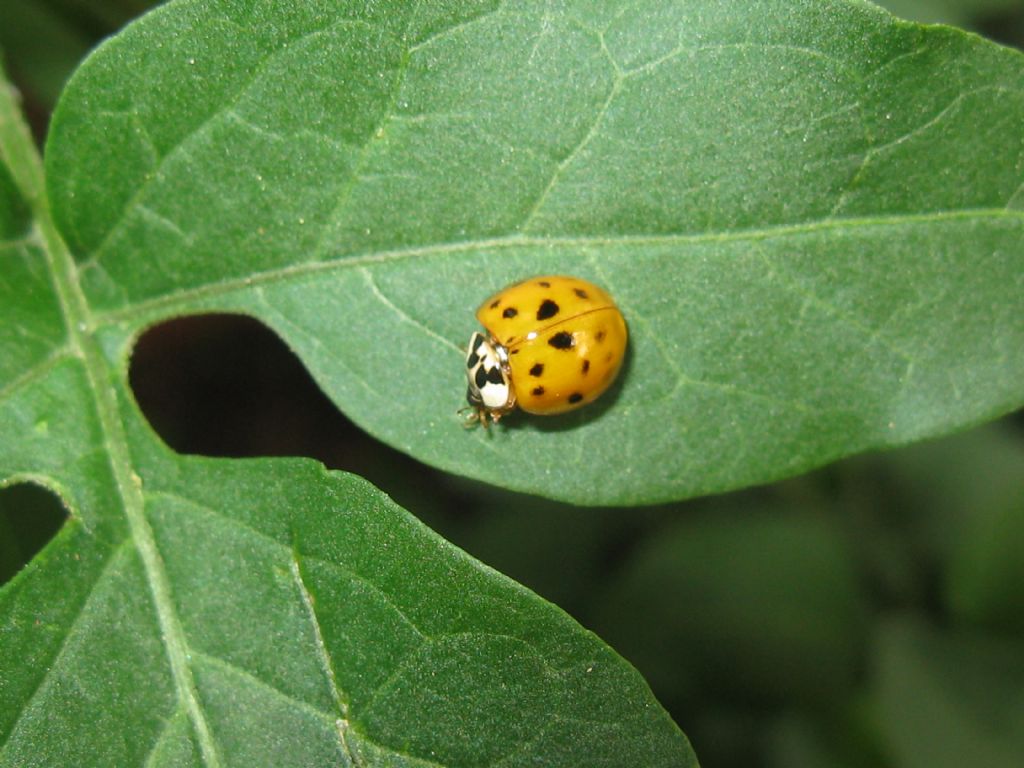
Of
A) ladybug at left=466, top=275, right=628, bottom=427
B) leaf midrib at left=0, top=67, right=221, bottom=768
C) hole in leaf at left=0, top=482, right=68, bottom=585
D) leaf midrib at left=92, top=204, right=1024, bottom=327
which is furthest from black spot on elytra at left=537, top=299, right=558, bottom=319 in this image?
hole in leaf at left=0, top=482, right=68, bottom=585

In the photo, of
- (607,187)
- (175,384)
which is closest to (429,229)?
(607,187)

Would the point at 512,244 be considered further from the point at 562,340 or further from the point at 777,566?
the point at 777,566

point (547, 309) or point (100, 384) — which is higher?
point (547, 309)

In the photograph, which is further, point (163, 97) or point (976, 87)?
point (163, 97)

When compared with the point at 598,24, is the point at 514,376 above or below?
below

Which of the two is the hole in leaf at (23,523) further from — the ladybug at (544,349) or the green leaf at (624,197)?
the ladybug at (544,349)

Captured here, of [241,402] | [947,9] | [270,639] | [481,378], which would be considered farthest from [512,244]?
[947,9]

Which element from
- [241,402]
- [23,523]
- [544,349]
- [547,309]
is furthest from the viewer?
Result: [241,402]

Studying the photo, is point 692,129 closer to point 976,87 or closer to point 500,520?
point 976,87
